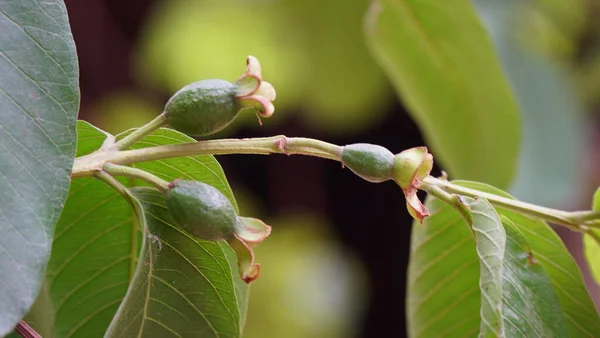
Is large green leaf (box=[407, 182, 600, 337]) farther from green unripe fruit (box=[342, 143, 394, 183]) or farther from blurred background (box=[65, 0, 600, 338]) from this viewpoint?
blurred background (box=[65, 0, 600, 338])

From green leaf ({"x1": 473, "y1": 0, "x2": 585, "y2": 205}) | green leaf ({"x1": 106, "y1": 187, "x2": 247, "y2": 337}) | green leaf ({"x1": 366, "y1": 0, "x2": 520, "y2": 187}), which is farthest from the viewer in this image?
green leaf ({"x1": 473, "y1": 0, "x2": 585, "y2": 205})

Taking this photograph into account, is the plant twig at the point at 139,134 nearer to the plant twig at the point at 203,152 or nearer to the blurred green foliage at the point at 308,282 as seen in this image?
the plant twig at the point at 203,152

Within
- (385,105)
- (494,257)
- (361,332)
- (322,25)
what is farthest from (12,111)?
(361,332)

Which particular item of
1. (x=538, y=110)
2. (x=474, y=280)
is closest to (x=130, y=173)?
(x=474, y=280)

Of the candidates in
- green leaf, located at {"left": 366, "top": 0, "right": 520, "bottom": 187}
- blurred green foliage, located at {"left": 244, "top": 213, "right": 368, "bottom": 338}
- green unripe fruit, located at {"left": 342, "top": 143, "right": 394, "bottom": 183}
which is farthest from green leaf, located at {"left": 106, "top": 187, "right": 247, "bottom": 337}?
blurred green foliage, located at {"left": 244, "top": 213, "right": 368, "bottom": 338}

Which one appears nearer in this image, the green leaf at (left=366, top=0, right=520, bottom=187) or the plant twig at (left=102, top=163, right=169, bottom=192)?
the plant twig at (left=102, top=163, right=169, bottom=192)

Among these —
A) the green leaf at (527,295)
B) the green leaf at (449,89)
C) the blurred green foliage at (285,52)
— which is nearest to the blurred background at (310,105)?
the blurred green foliage at (285,52)
